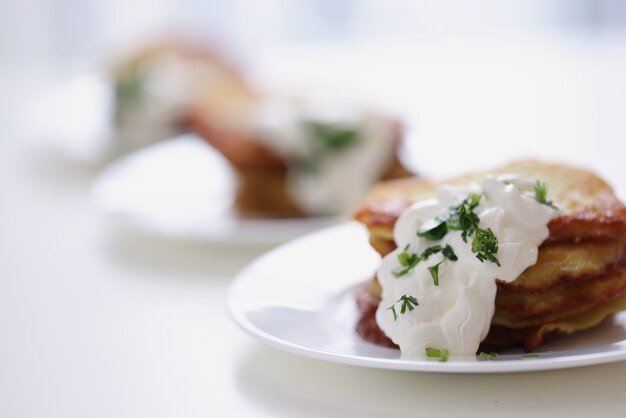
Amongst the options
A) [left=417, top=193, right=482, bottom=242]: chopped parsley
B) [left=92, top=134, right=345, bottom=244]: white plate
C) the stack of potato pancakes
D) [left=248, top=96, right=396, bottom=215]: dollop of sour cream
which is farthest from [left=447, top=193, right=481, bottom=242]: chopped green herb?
[left=248, top=96, right=396, bottom=215]: dollop of sour cream

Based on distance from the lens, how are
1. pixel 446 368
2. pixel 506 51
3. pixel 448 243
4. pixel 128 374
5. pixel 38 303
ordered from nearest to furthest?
pixel 446 368, pixel 448 243, pixel 128 374, pixel 38 303, pixel 506 51

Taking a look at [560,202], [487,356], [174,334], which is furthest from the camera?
[174,334]

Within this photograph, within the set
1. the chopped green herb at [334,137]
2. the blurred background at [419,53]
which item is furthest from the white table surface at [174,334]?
the chopped green herb at [334,137]

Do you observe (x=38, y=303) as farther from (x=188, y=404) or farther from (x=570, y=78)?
(x=570, y=78)

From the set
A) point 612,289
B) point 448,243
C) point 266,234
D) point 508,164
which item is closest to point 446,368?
point 448,243

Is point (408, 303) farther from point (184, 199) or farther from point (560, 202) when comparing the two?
point (184, 199)

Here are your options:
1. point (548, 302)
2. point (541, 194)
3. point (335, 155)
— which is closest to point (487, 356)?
Result: point (548, 302)
